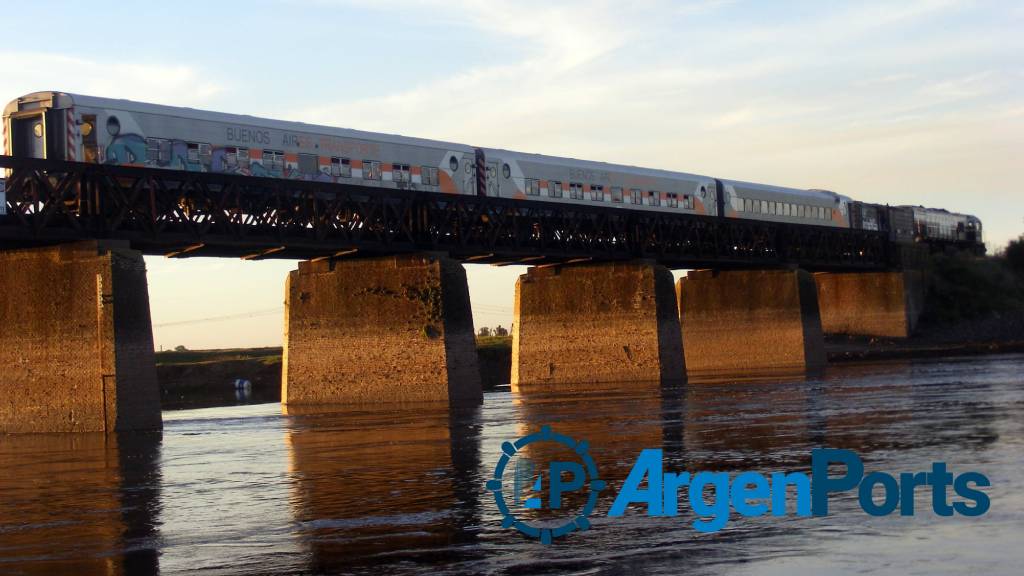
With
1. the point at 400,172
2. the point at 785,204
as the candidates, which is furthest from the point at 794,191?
the point at 400,172

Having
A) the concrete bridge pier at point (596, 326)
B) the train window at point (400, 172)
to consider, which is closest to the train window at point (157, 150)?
the train window at point (400, 172)

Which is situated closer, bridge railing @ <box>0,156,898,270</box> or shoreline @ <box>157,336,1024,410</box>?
bridge railing @ <box>0,156,898,270</box>

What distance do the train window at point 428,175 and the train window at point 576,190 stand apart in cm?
1061

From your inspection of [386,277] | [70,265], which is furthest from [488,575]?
[386,277]

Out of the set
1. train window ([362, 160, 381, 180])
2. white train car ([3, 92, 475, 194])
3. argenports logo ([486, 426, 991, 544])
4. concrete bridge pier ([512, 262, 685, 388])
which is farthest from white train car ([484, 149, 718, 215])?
argenports logo ([486, 426, 991, 544])

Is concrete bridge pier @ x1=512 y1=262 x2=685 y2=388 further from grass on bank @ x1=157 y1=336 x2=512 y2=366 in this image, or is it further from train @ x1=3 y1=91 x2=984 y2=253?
grass on bank @ x1=157 y1=336 x2=512 y2=366

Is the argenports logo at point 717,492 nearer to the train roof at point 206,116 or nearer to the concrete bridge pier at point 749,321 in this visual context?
the train roof at point 206,116

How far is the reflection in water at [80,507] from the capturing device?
16344 mm

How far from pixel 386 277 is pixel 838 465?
108 ft

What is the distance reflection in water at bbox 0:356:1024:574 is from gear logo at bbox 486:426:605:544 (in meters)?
0.28

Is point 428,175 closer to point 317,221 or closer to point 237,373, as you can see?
point 317,221

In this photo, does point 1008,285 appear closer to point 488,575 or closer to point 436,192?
point 436,192

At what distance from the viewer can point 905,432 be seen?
28156 mm

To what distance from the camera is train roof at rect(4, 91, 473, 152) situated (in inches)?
1660
